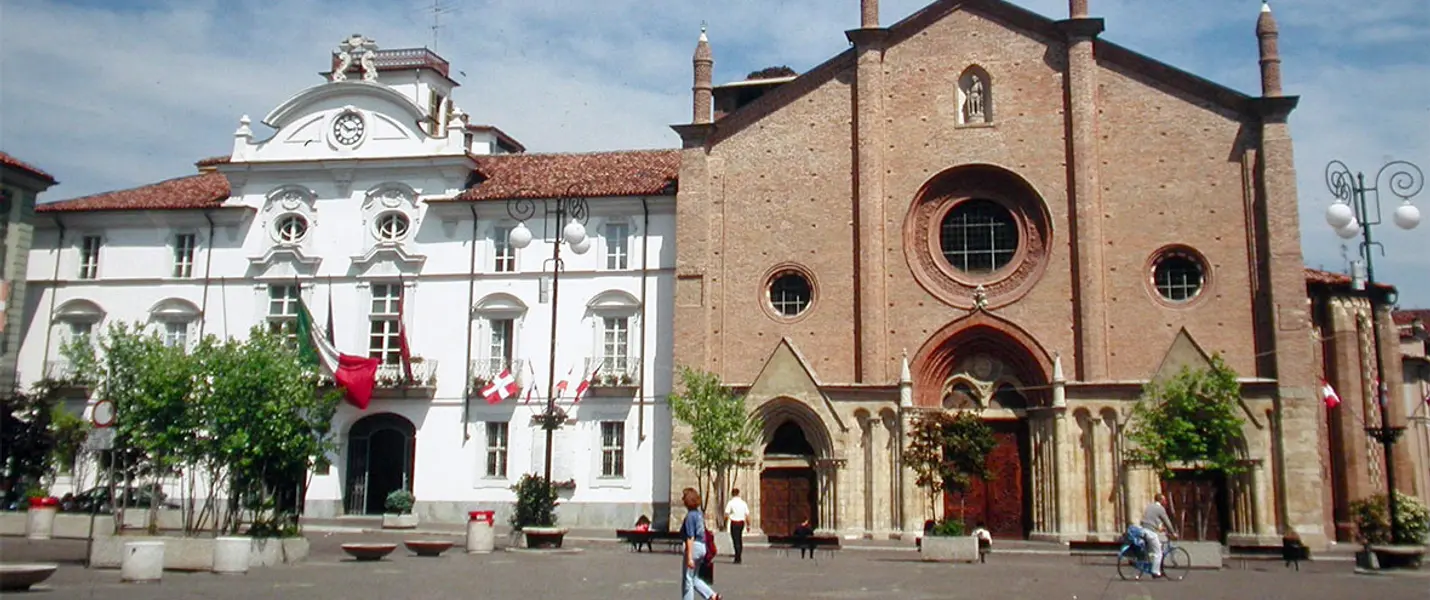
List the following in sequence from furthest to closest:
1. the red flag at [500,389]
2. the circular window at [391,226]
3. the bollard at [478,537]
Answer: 1. the circular window at [391,226]
2. the red flag at [500,389]
3. the bollard at [478,537]

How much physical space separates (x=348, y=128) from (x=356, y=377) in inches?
355

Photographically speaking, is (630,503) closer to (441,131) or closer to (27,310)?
(441,131)

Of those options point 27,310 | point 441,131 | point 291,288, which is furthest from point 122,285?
point 441,131

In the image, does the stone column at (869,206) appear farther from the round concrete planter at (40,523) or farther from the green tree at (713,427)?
the round concrete planter at (40,523)

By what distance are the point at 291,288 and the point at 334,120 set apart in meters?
5.84

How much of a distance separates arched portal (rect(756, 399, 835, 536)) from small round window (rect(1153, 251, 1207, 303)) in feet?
33.3

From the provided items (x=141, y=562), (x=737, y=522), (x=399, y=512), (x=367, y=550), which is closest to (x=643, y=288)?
(x=399, y=512)

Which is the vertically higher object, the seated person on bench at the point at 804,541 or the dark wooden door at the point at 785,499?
the dark wooden door at the point at 785,499

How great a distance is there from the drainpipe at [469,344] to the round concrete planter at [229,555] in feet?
59.1

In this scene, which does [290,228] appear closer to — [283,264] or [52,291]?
[283,264]

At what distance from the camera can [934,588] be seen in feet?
62.2

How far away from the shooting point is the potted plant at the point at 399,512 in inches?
1417

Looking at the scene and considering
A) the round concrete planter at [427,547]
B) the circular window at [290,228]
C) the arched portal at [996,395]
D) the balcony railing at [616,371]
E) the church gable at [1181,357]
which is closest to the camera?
the round concrete planter at [427,547]

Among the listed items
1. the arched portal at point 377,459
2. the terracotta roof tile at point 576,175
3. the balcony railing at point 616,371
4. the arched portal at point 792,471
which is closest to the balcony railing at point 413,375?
the arched portal at point 377,459
